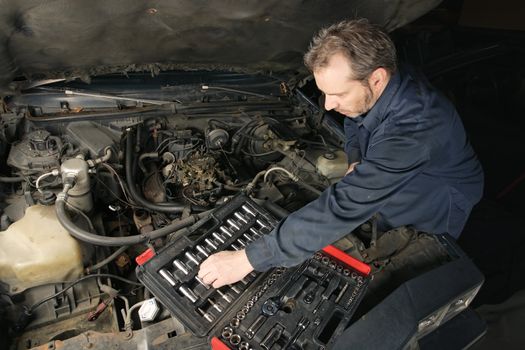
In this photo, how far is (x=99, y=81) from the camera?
2037 mm

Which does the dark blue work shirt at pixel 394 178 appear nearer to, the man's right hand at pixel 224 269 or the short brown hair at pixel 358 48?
the man's right hand at pixel 224 269

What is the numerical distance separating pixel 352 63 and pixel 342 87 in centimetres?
9

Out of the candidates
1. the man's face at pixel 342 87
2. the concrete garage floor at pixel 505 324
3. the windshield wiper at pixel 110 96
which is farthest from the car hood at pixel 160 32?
the concrete garage floor at pixel 505 324

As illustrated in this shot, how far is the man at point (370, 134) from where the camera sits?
4.17ft

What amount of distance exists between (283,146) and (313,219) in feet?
2.83

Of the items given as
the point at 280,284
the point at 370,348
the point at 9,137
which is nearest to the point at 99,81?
the point at 9,137

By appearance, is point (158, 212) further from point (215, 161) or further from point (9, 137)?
point (9, 137)

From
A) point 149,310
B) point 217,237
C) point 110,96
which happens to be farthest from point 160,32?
point 149,310

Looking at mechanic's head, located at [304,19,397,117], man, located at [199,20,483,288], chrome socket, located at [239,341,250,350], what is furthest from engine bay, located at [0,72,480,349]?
mechanic's head, located at [304,19,397,117]

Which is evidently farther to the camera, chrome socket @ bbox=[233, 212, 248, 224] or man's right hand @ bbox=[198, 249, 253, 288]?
chrome socket @ bbox=[233, 212, 248, 224]

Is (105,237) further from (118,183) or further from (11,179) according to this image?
(11,179)

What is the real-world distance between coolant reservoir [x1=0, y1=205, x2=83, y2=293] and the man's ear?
127 cm

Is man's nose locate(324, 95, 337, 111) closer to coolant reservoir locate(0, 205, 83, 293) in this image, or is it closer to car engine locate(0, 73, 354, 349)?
car engine locate(0, 73, 354, 349)

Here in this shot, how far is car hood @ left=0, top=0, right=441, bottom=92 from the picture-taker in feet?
4.67
